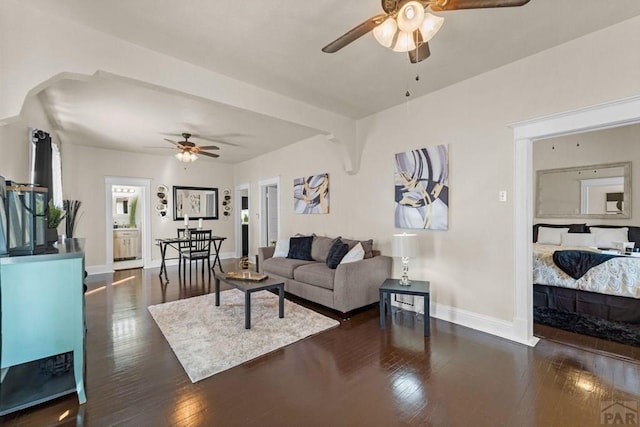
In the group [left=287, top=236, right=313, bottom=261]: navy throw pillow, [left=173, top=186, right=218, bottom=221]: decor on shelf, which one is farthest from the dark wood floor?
[left=173, top=186, right=218, bottom=221]: decor on shelf

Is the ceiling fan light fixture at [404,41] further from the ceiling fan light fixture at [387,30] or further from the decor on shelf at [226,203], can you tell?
the decor on shelf at [226,203]

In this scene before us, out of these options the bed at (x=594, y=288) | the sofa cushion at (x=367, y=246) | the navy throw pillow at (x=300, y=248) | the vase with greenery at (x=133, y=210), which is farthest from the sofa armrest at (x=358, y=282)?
the vase with greenery at (x=133, y=210)

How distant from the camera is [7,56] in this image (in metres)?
1.97

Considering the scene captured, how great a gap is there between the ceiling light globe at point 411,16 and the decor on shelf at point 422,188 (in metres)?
2.07

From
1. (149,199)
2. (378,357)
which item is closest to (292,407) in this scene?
(378,357)

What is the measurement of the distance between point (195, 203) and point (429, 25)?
23.5 ft

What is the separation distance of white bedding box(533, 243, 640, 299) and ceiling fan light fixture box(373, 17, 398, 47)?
3.63 meters

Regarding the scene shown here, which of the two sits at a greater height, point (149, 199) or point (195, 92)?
point (195, 92)

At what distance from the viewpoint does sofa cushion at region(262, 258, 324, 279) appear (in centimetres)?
448

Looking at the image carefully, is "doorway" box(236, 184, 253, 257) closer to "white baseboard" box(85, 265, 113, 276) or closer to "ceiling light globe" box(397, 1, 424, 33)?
"white baseboard" box(85, 265, 113, 276)

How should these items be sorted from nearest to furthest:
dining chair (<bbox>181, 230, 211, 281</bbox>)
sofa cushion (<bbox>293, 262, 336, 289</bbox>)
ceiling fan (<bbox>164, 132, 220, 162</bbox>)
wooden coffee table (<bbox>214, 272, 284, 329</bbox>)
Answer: wooden coffee table (<bbox>214, 272, 284, 329</bbox>)
sofa cushion (<bbox>293, 262, 336, 289</bbox>)
ceiling fan (<bbox>164, 132, 220, 162</bbox>)
dining chair (<bbox>181, 230, 211, 281</bbox>)

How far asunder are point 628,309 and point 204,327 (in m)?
4.71

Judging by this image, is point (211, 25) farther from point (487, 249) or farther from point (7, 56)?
point (487, 249)

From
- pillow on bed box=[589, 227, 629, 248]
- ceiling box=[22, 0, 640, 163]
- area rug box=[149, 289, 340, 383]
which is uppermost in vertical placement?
ceiling box=[22, 0, 640, 163]
